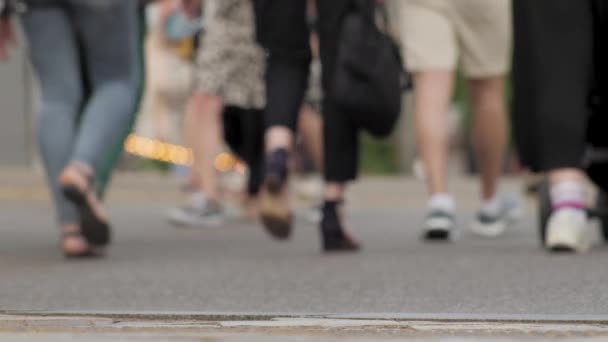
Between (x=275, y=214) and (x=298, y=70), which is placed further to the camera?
(x=298, y=70)

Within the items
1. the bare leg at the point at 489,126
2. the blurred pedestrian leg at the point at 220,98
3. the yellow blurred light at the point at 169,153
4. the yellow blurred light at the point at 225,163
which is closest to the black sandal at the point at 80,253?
the bare leg at the point at 489,126

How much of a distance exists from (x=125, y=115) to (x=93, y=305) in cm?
232

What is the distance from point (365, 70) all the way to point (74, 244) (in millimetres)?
1252

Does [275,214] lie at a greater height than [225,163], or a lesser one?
greater

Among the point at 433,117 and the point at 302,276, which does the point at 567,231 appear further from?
the point at 433,117

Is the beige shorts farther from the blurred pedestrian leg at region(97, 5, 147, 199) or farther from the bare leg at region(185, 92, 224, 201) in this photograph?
the bare leg at region(185, 92, 224, 201)

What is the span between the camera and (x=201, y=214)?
994 centimetres

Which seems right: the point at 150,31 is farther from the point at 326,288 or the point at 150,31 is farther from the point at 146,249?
the point at 326,288

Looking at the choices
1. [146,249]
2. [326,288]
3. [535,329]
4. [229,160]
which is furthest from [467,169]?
[535,329]

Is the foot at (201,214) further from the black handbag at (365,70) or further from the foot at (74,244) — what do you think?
the black handbag at (365,70)

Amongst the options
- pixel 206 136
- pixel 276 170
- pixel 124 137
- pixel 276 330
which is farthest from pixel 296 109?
pixel 276 330

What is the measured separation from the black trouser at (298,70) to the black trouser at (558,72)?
689 mm

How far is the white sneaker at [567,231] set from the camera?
6.83 m

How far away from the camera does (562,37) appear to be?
276 inches
